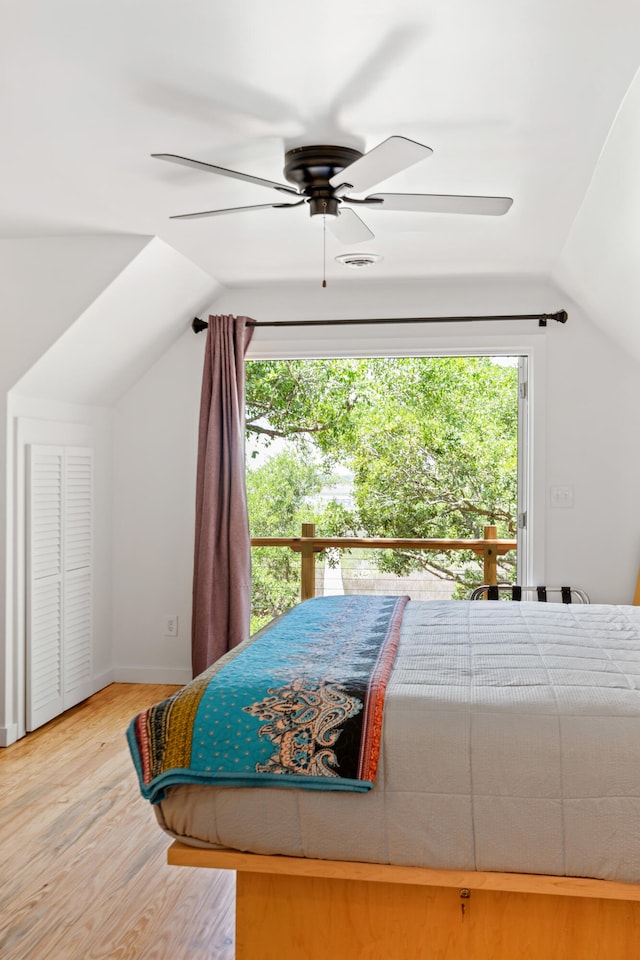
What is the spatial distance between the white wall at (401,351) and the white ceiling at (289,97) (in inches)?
42.2

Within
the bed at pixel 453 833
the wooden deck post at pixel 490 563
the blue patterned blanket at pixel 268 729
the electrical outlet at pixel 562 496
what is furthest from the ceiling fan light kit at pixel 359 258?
the wooden deck post at pixel 490 563

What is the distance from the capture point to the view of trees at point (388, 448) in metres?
7.69

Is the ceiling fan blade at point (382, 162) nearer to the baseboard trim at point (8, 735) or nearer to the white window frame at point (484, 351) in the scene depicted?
the white window frame at point (484, 351)

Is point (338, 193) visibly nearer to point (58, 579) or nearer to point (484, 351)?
point (484, 351)

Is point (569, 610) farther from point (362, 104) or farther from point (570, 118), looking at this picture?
point (362, 104)

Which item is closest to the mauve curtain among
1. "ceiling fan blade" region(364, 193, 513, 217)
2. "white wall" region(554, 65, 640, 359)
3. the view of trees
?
"white wall" region(554, 65, 640, 359)

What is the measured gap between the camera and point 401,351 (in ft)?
15.5

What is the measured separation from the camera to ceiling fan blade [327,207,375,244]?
9.35ft

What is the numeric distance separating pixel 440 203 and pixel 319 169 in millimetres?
418

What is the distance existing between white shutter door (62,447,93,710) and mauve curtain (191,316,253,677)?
0.59 m

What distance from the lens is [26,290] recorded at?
3877mm

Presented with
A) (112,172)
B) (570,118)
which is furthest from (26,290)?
(570,118)

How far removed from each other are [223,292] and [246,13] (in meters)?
2.97

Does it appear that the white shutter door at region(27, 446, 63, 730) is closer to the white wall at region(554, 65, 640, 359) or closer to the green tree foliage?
the white wall at region(554, 65, 640, 359)
